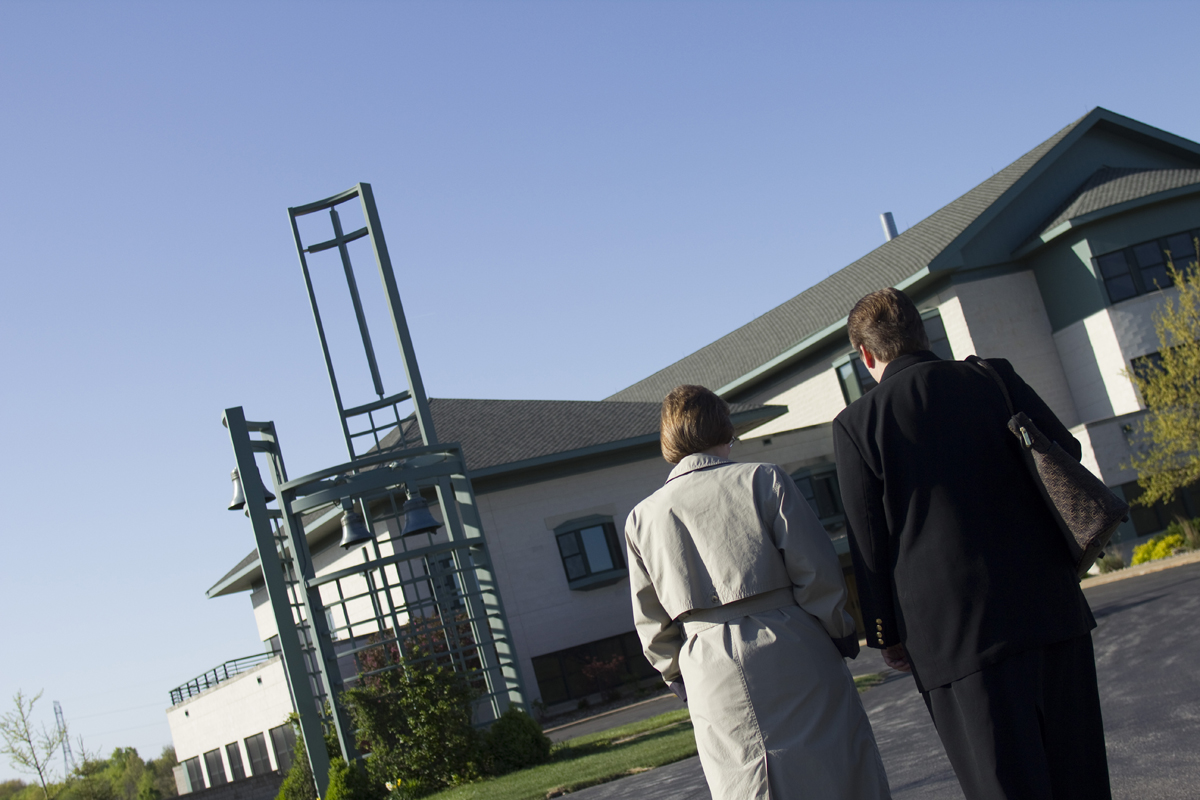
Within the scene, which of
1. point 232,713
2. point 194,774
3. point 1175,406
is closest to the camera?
point 1175,406

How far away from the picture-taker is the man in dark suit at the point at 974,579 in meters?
3.28

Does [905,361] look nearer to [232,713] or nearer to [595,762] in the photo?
[595,762]

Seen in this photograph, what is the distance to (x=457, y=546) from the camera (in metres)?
13.9

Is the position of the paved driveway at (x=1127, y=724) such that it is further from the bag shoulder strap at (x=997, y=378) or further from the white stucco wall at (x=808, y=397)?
the white stucco wall at (x=808, y=397)

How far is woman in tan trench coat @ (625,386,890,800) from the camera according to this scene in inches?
140

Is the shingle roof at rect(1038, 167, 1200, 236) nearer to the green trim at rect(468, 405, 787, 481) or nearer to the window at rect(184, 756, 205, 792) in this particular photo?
the green trim at rect(468, 405, 787, 481)

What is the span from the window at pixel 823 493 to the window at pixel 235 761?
721 inches

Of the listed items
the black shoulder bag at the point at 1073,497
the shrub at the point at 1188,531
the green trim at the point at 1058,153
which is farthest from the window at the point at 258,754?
the black shoulder bag at the point at 1073,497

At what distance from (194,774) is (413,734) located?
2792cm

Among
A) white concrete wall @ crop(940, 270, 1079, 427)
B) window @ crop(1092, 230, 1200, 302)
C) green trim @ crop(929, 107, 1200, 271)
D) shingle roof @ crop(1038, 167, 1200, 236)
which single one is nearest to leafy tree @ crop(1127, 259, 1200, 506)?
window @ crop(1092, 230, 1200, 302)

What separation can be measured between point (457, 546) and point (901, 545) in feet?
35.5

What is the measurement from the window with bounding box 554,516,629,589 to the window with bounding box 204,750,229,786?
14105 millimetres

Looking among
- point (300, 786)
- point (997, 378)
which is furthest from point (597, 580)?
point (997, 378)

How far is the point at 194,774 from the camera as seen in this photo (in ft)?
121
